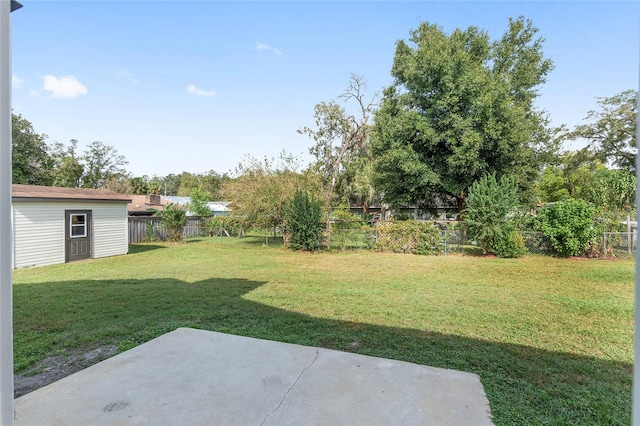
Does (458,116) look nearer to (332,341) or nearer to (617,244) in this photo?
(617,244)

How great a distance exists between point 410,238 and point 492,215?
2.69m

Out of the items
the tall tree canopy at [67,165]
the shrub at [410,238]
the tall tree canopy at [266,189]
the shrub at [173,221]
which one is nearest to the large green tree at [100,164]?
the tall tree canopy at [67,165]

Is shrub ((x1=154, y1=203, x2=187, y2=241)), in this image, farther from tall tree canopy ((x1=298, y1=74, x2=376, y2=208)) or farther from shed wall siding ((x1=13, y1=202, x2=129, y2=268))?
tall tree canopy ((x1=298, y1=74, x2=376, y2=208))

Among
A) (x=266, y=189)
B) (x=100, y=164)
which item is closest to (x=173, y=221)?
(x=266, y=189)

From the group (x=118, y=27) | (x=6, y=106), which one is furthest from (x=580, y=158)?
(x=6, y=106)

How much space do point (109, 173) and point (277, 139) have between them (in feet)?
84.9

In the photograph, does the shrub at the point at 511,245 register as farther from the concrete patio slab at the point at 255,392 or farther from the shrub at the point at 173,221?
the shrub at the point at 173,221

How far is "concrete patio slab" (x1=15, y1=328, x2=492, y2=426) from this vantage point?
2070mm

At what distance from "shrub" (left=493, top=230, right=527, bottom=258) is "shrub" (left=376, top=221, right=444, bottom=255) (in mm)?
1773

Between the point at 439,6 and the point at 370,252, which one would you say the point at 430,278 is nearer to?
the point at 370,252

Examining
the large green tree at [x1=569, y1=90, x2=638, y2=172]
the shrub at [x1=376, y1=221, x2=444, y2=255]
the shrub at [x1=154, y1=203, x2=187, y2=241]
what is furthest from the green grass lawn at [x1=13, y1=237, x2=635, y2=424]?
the large green tree at [x1=569, y1=90, x2=638, y2=172]

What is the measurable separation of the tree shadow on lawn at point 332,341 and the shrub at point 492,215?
756cm

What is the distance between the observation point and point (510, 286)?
6379 millimetres

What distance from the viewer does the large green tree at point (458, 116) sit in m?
12.8
